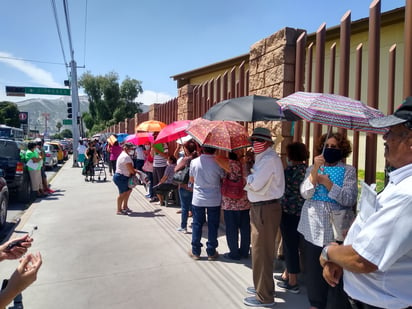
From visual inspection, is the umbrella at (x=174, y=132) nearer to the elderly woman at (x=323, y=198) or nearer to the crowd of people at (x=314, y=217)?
the crowd of people at (x=314, y=217)

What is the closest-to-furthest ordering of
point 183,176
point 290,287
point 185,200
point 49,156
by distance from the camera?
point 290,287, point 183,176, point 185,200, point 49,156

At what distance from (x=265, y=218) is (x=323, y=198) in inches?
28.4

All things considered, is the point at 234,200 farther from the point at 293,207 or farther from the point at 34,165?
the point at 34,165

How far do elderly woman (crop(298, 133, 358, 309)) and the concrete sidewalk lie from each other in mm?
642

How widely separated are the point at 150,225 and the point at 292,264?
140 inches

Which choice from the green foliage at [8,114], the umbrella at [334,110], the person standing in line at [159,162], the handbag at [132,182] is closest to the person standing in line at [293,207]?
the umbrella at [334,110]

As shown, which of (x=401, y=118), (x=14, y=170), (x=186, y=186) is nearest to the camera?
(x=401, y=118)

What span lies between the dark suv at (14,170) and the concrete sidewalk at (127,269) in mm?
1909

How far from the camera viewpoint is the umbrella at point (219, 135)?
414 centimetres

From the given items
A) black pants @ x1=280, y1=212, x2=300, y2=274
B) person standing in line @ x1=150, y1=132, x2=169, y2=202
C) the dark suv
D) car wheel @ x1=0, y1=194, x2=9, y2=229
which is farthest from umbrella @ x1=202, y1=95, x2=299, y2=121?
the dark suv

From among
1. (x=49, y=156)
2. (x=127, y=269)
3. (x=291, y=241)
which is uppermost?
(x=49, y=156)

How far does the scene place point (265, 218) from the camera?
A: 11.1ft

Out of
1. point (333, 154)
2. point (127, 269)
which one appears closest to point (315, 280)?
point (333, 154)

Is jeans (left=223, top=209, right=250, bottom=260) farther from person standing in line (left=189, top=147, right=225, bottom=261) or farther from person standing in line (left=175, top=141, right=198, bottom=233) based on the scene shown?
person standing in line (left=175, top=141, right=198, bottom=233)
